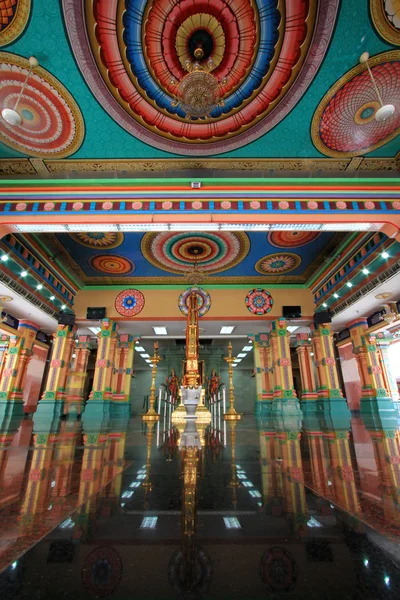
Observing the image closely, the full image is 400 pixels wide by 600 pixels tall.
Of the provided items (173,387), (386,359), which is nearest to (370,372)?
(386,359)

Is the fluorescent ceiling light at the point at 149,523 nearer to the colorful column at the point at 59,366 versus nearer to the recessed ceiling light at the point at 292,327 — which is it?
the colorful column at the point at 59,366

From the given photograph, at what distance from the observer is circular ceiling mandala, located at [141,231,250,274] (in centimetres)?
872

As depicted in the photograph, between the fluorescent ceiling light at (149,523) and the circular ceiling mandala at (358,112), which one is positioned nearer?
the fluorescent ceiling light at (149,523)

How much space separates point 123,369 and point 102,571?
11.9m

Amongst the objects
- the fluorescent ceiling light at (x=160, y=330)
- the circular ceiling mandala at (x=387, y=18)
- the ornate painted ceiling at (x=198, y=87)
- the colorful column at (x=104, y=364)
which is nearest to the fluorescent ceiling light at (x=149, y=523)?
the ornate painted ceiling at (x=198, y=87)

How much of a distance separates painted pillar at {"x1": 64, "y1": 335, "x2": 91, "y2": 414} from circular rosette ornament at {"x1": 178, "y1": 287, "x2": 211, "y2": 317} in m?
5.74

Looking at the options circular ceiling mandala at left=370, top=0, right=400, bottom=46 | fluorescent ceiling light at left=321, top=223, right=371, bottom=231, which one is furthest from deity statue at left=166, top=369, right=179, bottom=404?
circular ceiling mandala at left=370, top=0, right=400, bottom=46

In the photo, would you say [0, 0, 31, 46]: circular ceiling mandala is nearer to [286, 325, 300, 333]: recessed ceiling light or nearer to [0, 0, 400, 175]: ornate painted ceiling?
[0, 0, 400, 175]: ornate painted ceiling

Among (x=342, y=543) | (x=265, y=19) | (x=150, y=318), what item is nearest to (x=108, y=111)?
(x=265, y=19)

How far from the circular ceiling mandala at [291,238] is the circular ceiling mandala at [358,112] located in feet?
8.45

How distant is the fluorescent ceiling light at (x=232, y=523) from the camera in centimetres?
102

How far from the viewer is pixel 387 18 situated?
3895 mm

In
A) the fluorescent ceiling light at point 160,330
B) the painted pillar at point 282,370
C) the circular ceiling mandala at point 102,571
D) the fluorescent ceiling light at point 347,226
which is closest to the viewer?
the circular ceiling mandala at point 102,571

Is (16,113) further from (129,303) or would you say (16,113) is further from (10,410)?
(10,410)
